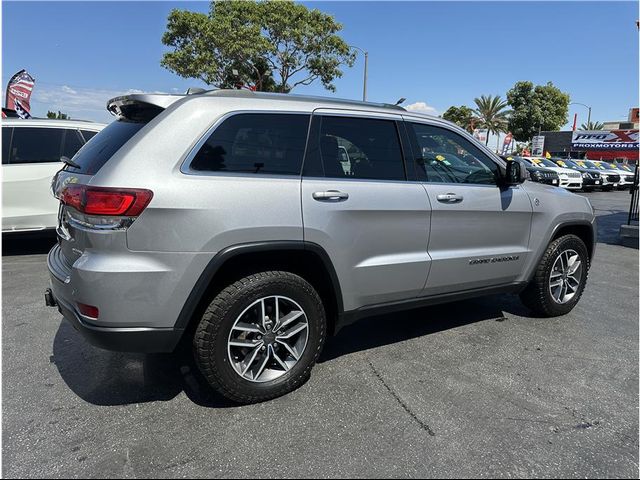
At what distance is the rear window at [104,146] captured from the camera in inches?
101

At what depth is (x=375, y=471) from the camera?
2215mm

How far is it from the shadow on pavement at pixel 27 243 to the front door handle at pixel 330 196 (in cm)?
499

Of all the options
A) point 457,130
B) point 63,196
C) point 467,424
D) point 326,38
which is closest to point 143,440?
point 63,196

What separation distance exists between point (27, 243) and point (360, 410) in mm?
6857

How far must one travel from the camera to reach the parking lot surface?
2270 millimetres

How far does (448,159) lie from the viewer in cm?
360

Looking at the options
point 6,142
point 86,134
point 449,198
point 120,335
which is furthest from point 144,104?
point 6,142

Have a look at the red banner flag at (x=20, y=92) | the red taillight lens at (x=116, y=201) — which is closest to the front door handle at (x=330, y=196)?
the red taillight lens at (x=116, y=201)

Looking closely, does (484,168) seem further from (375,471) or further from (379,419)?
(375,471)

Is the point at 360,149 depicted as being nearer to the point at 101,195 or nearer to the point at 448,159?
the point at 448,159

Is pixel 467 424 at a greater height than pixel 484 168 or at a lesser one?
lesser

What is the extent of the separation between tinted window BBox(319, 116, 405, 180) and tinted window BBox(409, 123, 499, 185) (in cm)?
22

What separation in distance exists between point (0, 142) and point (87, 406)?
490 centimetres

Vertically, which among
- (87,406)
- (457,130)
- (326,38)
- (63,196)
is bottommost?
(87,406)
